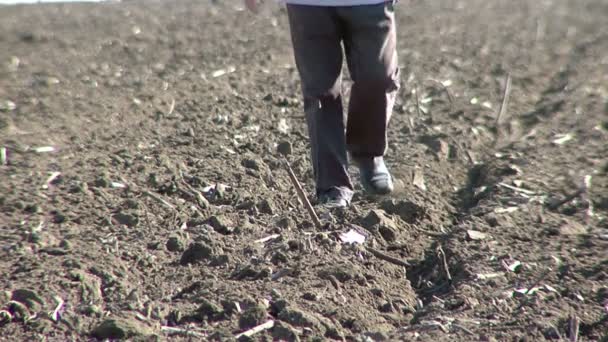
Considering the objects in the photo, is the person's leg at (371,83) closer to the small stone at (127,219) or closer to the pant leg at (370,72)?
→ the pant leg at (370,72)

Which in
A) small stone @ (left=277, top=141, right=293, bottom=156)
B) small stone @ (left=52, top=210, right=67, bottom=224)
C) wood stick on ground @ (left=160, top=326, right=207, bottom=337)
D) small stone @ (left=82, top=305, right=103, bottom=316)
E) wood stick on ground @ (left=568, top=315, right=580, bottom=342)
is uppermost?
small stone @ (left=82, top=305, right=103, bottom=316)

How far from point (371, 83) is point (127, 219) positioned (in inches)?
50.2

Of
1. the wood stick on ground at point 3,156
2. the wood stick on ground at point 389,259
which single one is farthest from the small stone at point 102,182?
the wood stick on ground at point 389,259

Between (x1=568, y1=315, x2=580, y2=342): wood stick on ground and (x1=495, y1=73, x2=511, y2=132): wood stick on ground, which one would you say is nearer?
(x1=568, y1=315, x2=580, y2=342): wood stick on ground

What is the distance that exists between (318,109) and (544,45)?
6046mm

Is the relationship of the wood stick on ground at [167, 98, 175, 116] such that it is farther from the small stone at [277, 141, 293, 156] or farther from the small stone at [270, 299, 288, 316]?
the small stone at [270, 299, 288, 316]

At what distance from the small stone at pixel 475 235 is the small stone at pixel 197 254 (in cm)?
116

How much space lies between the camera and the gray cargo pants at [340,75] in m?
5.11

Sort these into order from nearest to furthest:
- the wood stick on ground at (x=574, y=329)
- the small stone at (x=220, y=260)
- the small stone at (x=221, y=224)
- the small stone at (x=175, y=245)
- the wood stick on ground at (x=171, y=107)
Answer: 1. the wood stick on ground at (x=574, y=329)
2. the small stone at (x=220, y=260)
3. the small stone at (x=175, y=245)
4. the small stone at (x=221, y=224)
5. the wood stick on ground at (x=171, y=107)

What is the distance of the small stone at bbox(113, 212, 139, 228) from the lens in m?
4.95

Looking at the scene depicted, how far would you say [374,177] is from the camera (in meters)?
5.52

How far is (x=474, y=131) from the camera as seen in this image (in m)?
7.11

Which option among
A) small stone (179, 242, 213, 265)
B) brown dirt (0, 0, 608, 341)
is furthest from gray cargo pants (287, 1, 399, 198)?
small stone (179, 242, 213, 265)

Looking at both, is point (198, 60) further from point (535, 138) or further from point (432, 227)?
point (432, 227)
